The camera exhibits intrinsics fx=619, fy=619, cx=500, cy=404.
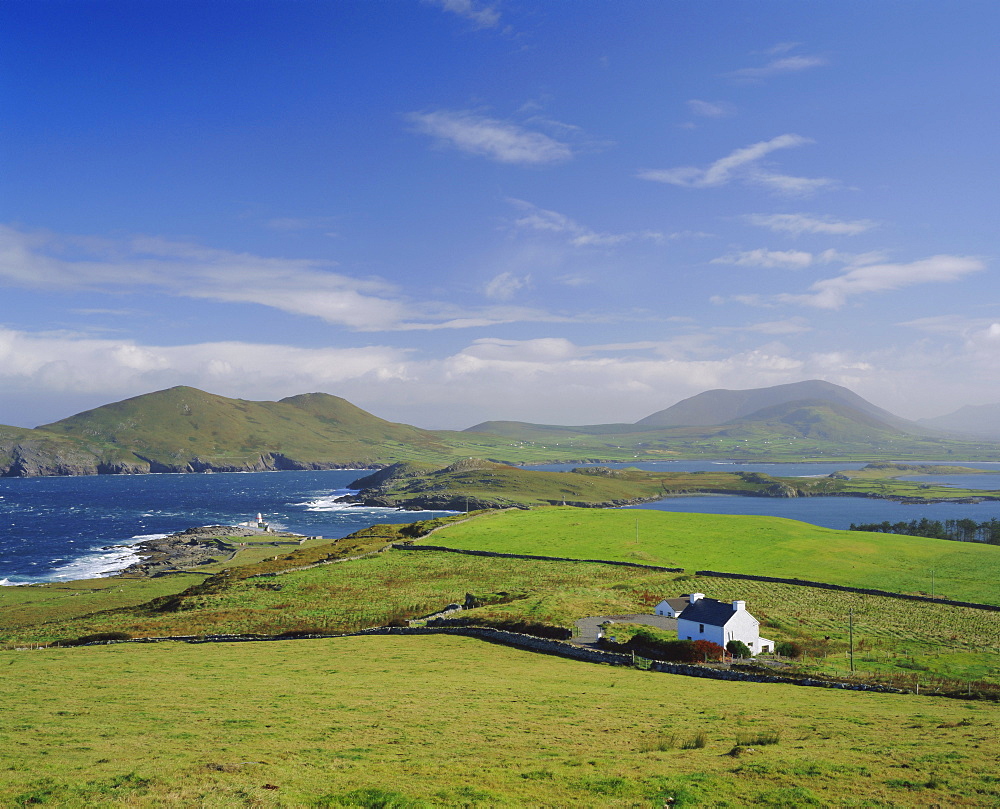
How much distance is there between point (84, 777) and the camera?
17047mm

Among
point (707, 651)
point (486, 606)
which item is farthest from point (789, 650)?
point (486, 606)

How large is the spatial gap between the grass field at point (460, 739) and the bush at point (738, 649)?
309 inches

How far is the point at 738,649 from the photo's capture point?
4444cm

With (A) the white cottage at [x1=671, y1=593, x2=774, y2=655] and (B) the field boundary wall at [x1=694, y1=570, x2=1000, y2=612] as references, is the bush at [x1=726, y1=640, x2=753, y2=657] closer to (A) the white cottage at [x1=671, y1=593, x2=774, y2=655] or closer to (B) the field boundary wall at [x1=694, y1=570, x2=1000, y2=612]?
(A) the white cottage at [x1=671, y1=593, x2=774, y2=655]

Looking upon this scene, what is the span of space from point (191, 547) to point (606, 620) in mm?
113449

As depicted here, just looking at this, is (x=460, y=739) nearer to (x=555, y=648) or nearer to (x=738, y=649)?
(x=555, y=648)

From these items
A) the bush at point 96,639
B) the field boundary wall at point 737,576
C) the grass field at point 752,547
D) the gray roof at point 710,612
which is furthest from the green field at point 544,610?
the grass field at point 752,547

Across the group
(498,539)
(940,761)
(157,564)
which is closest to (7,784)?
(940,761)

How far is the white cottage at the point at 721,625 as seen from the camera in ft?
150

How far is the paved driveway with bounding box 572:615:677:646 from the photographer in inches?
1929

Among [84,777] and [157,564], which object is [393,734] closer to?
[84,777]

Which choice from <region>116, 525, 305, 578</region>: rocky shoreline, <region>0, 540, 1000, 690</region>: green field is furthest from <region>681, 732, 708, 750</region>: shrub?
<region>116, 525, 305, 578</region>: rocky shoreline

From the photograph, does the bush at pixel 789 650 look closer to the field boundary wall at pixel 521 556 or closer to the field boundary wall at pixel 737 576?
the field boundary wall at pixel 737 576

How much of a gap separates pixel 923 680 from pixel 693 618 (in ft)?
48.6
